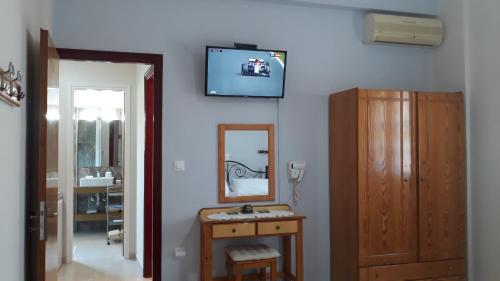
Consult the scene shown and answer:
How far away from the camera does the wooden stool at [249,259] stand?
2975 millimetres

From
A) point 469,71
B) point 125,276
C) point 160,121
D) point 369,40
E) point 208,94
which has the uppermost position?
point 369,40

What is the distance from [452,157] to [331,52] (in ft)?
4.64

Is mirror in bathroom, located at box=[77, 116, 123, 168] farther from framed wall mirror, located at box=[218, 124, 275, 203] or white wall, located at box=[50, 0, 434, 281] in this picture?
framed wall mirror, located at box=[218, 124, 275, 203]

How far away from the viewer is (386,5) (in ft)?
11.8

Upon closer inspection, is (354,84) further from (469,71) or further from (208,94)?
(208,94)

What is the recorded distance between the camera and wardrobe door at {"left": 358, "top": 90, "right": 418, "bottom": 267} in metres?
3.13

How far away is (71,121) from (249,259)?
2965mm

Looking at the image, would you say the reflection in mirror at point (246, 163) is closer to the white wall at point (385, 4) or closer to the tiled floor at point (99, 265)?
the white wall at point (385, 4)

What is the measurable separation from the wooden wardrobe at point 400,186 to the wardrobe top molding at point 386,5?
84 cm

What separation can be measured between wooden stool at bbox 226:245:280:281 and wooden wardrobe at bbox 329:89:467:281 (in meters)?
0.68

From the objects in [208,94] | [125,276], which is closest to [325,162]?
[208,94]

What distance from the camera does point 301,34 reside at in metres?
3.56

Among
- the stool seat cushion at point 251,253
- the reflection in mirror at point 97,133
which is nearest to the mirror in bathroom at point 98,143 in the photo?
the reflection in mirror at point 97,133

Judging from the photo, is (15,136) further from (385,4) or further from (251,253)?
(385,4)
